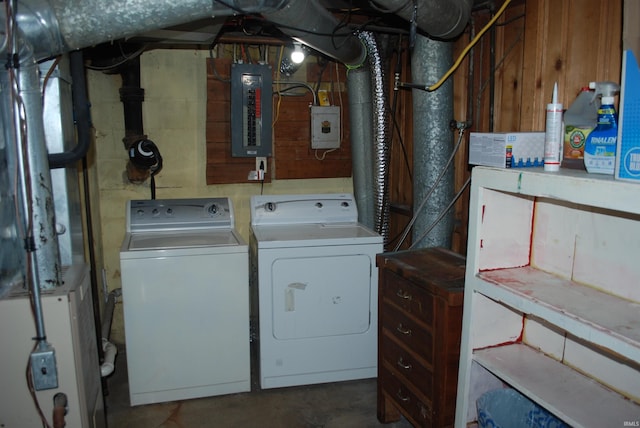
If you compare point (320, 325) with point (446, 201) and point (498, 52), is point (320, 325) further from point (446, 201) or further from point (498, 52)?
point (498, 52)

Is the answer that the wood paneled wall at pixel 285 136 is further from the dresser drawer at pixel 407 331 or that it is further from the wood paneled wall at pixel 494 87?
the dresser drawer at pixel 407 331

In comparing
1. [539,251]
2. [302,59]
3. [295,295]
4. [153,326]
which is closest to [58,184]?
[153,326]

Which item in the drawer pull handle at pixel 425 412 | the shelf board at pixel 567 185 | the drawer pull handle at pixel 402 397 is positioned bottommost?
the drawer pull handle at pixel 402 397

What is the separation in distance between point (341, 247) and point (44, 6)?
A: 1809mm

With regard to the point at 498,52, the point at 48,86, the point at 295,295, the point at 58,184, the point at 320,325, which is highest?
the point at 498,52

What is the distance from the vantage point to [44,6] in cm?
160

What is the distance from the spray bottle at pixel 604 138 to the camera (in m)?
1.35

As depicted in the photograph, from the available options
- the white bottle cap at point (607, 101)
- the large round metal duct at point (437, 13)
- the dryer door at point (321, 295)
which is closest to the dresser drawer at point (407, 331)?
the dryer door at point (321, 295)

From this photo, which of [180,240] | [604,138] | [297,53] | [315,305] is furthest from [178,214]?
[604,138]

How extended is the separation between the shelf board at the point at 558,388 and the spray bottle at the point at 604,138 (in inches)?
28.1

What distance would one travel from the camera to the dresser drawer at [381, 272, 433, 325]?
1972 millimetres

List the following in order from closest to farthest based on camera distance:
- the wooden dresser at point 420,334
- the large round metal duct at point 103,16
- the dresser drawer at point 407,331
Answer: the large round metal duct at point 103,16 → the wooden dresser at point 420,334 → the dresser drawer at point 407,331

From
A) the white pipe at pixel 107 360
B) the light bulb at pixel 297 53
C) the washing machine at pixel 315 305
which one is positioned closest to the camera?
the white pipe at pixel 107 360

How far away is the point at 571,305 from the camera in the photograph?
1.43 m
